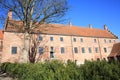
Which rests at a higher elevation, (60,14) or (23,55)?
(60,14)

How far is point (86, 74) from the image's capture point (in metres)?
4.54

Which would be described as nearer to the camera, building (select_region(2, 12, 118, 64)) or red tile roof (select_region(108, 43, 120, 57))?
building (select_region(2, 12, 118, 64))

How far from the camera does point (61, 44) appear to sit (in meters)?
32.1

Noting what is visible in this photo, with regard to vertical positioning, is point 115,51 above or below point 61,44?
below

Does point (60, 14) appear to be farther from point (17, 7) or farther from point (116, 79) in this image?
point (116, 79)

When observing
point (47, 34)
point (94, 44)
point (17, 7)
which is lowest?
point (94, 44)

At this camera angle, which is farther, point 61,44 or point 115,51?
point 115,51

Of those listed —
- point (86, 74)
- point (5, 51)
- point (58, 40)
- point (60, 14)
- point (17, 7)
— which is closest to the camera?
point (86, 74)

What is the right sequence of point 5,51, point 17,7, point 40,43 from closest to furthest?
point 17,7, point 5,51, point 40,43

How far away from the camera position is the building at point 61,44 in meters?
26.6

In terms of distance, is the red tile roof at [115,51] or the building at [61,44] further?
the red tile roof at [115,51]

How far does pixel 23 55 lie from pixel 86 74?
12759 millimetres

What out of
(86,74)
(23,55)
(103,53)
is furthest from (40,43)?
(86,74)

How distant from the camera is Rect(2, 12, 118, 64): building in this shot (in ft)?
87.2
